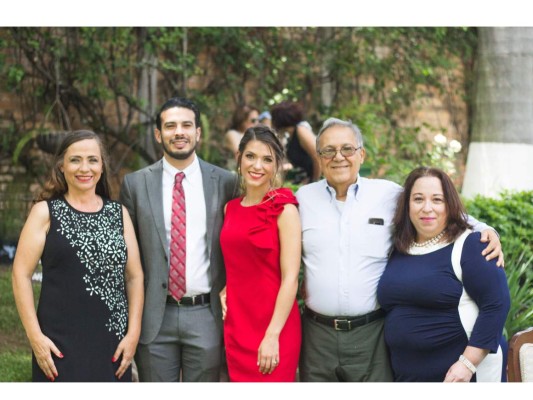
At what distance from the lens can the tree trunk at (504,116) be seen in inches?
277

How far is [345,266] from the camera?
3.73 m

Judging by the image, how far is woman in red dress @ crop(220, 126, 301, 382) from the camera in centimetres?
371

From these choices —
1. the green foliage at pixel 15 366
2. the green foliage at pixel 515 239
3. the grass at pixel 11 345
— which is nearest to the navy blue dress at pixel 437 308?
the green foliage at pixel 515 239

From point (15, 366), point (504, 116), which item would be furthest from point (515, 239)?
point (15, 366)

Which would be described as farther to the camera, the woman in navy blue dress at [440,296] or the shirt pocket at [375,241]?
the shirt pocket at [375,241]

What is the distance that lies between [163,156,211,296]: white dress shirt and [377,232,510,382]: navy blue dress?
96 centimetres

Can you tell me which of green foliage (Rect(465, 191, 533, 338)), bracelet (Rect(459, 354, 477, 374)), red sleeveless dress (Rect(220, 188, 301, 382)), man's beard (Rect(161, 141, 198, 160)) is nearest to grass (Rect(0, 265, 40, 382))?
man's beard (Rect(161, 141, 198, 160))

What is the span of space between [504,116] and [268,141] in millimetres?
4168

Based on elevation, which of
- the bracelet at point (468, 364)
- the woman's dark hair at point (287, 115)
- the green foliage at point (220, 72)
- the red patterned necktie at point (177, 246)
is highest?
the green foliage at point (220, 72)

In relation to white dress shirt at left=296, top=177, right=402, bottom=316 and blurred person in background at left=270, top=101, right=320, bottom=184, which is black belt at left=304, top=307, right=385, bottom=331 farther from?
blurred person in background at left=270, top=101, right=320, bottom=184

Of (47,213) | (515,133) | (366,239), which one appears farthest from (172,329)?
(515,133)

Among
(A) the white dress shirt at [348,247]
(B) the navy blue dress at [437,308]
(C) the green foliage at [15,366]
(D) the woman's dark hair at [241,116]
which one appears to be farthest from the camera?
(D) the woman's dark hair at [241,116]

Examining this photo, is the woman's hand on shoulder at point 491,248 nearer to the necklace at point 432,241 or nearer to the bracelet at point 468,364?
the necklace at point 432,241

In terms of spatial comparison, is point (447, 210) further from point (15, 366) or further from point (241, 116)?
point (241, 116)
